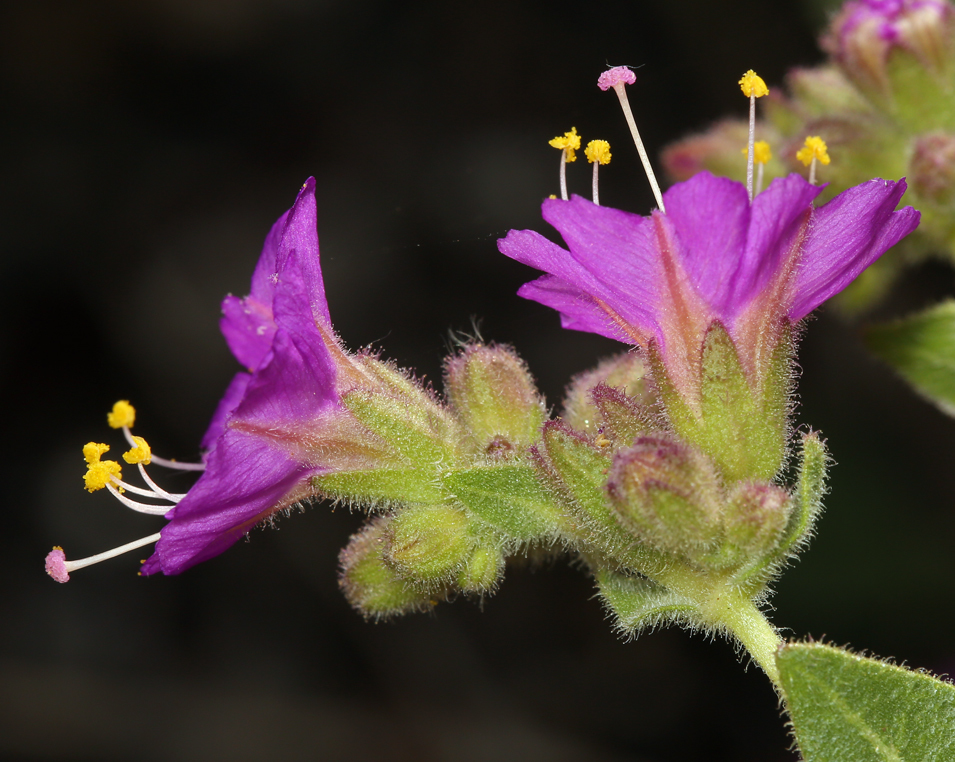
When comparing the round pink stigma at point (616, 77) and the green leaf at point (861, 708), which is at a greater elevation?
the round pink stigma at point (616, 77)

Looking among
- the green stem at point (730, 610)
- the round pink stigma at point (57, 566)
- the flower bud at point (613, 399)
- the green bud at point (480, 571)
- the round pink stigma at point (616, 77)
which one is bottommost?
the green stem at point (730, 610)

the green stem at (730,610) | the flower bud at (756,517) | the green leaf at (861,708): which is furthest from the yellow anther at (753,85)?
the green leaf at (861,708)

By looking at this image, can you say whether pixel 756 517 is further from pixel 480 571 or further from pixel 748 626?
pixel 480 571

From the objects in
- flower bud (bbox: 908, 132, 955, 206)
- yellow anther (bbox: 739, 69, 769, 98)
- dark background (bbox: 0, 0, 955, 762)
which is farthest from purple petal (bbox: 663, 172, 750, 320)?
dark background (bbox: 0, 0, 955, 762)

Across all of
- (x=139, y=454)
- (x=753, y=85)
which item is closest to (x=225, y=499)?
(x=139, y=454)

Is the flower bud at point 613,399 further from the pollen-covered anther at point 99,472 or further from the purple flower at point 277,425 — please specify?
the pollen-covered anther at point 99,472

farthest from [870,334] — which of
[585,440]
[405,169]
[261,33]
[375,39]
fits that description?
[261,33]
